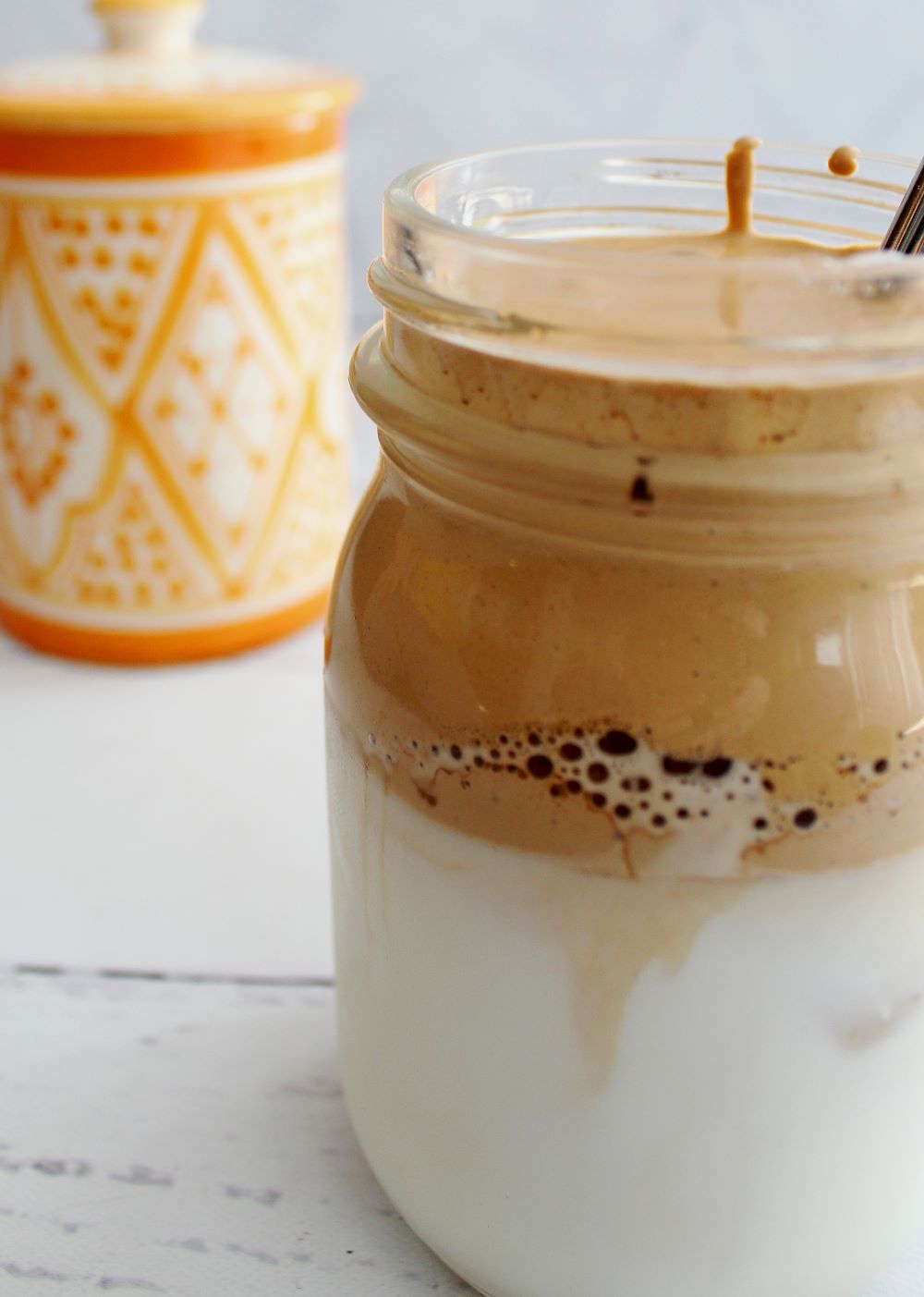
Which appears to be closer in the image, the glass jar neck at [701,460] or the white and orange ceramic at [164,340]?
the glass jar neck at [701,460]

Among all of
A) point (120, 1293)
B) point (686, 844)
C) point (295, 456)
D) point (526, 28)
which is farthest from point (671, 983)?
point (526, 28)

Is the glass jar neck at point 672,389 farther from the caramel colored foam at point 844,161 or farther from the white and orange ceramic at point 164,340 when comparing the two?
the white and orange ceramic at point 164,340

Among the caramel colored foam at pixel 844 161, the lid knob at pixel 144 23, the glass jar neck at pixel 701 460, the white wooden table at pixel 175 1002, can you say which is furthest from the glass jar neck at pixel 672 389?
the lid knob at pixel 144 23

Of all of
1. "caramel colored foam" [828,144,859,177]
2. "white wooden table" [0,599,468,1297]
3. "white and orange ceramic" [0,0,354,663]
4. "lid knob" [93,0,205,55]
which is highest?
"lid knob" [93,0,205,55]

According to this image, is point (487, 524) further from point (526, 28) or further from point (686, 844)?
point (526, 28)

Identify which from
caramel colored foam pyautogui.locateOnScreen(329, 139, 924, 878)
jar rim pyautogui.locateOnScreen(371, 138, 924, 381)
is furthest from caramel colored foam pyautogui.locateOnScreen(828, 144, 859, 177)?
caramel colored foam pyautogui.locateOnScreen(329, 139, 924, 878)

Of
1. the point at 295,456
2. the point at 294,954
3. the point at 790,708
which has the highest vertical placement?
the point at 790,708

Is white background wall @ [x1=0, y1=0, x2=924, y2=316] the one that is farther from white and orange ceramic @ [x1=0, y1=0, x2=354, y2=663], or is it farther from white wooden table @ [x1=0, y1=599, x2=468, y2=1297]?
white wooden table @ [x1=0, y1=599, x2=468, y2=1297]

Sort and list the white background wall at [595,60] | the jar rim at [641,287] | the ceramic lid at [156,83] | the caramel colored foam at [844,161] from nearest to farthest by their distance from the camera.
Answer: the jar rim at [641,287] → the caramel colored foam at [844,161] → the ceramic lid at [156,83] → the white background wall at [595,60]
